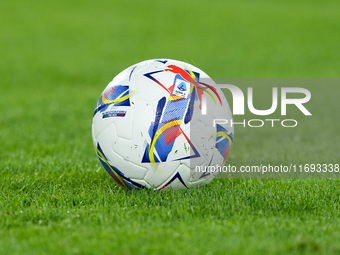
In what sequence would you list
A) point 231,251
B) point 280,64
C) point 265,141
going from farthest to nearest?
point 280,64
point 265,141
point 231,251

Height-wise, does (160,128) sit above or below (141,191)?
above

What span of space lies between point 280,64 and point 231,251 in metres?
16.7

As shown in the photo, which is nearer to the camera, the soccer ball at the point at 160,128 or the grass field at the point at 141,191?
the grass field at the point at 141,191

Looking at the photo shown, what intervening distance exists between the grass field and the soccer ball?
0.77ft

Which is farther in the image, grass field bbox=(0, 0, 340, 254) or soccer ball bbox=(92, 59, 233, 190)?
soccer ball bbox=(92, 59, 233, 190)

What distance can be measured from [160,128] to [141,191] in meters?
0.74

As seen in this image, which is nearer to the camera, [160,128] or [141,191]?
[160,128]

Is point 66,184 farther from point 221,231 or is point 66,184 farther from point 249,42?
point 249,42

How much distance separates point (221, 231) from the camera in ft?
12.5

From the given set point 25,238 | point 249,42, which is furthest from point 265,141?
point 249,42

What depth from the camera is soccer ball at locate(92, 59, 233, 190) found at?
15.8 feet

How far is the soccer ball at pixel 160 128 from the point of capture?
483 cm

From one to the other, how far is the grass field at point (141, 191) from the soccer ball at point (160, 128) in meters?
0.24

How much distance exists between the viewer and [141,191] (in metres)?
4.99
